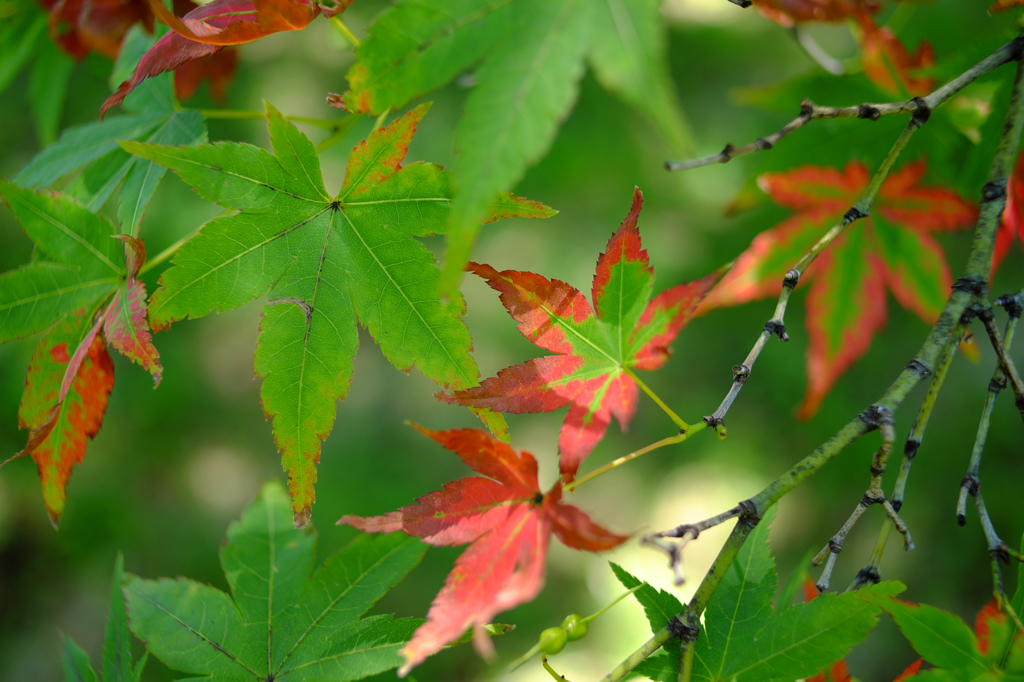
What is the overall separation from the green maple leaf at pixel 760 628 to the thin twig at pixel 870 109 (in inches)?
17.5

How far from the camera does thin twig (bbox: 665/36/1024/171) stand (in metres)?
0.58

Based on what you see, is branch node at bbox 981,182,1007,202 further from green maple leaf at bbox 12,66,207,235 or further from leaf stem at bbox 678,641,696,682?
green maple leaf at bbox 12,66,207,235

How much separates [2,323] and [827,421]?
2.02 m

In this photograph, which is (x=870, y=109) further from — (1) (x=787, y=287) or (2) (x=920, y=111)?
(1) (x=787, y=287)

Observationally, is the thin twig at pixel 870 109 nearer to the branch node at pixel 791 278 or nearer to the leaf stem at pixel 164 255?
the branch node at pixel 791 278

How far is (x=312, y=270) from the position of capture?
0.73 m

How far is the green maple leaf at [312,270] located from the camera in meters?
0.69

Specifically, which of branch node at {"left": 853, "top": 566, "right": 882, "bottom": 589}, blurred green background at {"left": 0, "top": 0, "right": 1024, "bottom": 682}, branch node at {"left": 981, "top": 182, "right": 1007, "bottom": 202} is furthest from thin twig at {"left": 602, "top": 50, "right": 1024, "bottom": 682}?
blurred green background at {"left": 0, "top": 0, "right": 1024, "bottom": 682}

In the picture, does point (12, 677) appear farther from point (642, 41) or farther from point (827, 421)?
point (827, 421)

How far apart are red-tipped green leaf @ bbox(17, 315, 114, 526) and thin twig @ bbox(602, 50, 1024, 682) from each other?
2.39 ft

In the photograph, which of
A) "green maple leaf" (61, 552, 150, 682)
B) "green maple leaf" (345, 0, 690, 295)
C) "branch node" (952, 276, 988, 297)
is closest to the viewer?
"green maple leaf" (345, 0, 690, 295)

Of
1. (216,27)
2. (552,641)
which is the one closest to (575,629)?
(552,641)

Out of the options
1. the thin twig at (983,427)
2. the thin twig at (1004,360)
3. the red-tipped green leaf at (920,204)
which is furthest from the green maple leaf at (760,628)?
the red-tipped green leaf at (920,204)

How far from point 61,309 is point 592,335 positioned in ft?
2.32
